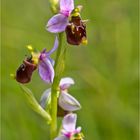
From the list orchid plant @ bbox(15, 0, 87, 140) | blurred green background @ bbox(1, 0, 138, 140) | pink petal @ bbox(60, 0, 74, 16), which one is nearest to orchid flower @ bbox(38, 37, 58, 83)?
orchid plant @ bbox(15, 0, 87, 140)

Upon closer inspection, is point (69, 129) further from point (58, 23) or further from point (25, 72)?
point (58, 23)

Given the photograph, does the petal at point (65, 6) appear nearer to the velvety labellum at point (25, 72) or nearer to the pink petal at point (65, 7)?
the pink petal at point (65, 7)

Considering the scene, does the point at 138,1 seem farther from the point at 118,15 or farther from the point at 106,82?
the point at 106,82

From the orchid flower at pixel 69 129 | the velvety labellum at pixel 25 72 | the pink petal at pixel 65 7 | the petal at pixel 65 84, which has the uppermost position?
the pink petal at pixel 65 7

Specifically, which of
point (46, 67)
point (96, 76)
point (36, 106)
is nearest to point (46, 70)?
point (46, 67)

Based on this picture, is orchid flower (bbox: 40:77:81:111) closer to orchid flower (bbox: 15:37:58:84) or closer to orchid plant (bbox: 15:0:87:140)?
orchid plant (bbox: 15:0:87:140)

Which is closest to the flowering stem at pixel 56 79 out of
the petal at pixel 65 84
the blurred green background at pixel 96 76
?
the petal at pixel 65 84
